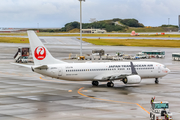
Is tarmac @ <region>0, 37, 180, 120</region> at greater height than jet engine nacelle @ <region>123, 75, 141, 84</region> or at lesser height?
lesser

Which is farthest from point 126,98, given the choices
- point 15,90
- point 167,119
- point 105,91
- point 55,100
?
point 15,90

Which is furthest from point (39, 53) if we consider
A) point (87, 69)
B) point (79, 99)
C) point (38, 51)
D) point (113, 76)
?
point (113, 76)

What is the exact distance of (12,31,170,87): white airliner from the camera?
4894cm

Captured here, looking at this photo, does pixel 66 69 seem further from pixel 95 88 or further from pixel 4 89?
pixel 4 89

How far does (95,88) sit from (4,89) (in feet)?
47.7

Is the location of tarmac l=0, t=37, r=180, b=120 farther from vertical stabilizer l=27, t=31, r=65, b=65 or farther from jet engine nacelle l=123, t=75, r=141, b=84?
vertical stabilizer l=27, t=31, r=65, b=65

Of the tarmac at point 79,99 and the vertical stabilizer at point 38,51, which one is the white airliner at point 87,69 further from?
the tarmac at point 79,99

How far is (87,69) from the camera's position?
5119cm

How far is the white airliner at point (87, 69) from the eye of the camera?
48.9m

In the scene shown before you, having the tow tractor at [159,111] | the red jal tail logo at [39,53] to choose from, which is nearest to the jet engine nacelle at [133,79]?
the red jal tail logo at [39,53]

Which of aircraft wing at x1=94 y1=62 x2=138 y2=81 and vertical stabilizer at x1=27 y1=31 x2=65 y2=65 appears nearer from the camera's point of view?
vertical stabilizer at x1=27 y1=31 x2=65 y2=65

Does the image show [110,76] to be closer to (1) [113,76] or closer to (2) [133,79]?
(1) [113,76]

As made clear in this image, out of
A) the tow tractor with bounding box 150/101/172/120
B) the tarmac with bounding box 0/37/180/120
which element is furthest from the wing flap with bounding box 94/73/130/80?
the tow tractor with bounding box 150/101/172/120

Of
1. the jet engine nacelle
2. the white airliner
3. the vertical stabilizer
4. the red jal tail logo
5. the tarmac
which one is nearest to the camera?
the tarmac
